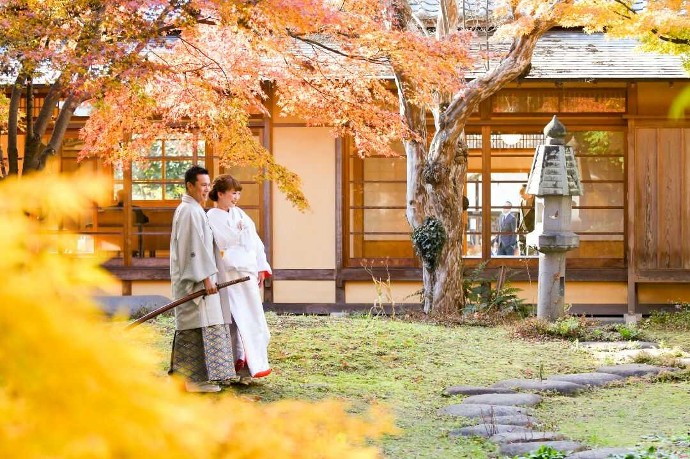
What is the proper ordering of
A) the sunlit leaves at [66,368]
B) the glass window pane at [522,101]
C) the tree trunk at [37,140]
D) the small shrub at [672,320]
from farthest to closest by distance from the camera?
the glass window pane at [522,101] < the small shrub at [672,320] < the tree trunk at [37,140] < the sunlit leaves at [66,368]

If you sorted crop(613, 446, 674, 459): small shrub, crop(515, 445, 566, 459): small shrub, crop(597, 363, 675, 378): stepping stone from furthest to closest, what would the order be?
1. crop(597, 363, 675, 378): stepping stone
2. crop(515, 445, 566, 459): small shrub
3. crop(613, 446, 674, 459): small shrub

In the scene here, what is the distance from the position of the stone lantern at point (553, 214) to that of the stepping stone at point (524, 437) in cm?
575

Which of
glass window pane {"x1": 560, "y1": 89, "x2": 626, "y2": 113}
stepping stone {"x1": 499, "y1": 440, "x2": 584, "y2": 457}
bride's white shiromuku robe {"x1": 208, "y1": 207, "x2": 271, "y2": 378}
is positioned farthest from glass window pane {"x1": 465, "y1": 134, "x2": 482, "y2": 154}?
stepping stone {"x1": 499, "y1": 440, "x2": 584, "y2": 457}

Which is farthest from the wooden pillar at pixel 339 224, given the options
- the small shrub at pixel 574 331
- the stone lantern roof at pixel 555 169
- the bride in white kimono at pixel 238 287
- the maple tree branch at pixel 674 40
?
the bride in white kimono at pixel 238 287

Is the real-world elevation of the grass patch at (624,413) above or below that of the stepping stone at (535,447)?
below

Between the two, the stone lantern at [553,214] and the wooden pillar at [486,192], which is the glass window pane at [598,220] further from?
the stone lantern at [553,214]

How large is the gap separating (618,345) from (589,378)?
6.46ft

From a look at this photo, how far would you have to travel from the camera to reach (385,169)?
13648 millimetres

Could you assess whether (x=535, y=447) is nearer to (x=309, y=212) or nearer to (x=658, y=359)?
(x=658, y=359)

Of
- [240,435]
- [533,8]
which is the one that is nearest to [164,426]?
[240,435]

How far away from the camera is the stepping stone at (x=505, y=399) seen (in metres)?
6.43

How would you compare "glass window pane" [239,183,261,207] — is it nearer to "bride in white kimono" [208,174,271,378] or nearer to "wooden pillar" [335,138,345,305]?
"wooden pillar" [335,138,345,305]

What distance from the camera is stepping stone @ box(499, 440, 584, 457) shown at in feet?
15.5

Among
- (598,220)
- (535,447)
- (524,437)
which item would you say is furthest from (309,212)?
(535,447)
